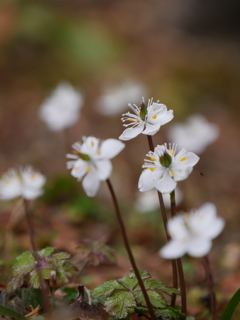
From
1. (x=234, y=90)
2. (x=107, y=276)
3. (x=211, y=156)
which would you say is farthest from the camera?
(x=234, y=90)

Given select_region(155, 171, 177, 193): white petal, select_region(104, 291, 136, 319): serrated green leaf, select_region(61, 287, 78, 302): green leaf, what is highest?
select_region(155, 171, 177, 193): white petal

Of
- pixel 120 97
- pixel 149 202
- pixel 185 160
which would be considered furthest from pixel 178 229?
pixel 120 97

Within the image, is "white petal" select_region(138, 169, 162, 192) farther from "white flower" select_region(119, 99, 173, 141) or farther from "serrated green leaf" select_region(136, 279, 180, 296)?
"serrated green leaf" select_region(136, 279, 180, 296)

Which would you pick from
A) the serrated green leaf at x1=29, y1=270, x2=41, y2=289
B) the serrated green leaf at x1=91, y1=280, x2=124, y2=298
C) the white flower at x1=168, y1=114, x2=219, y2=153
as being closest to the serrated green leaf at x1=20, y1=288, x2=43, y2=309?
the serrated green leaf at x1=29, y1=270, x2=41, y2=289

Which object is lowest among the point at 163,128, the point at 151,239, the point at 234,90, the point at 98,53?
the point at 151,239

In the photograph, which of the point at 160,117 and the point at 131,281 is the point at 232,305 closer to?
the point at 131,281

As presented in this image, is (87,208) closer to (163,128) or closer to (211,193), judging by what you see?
(211,193)

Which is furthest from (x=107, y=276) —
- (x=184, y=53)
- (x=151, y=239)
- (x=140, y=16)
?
(x=140, y=16)
